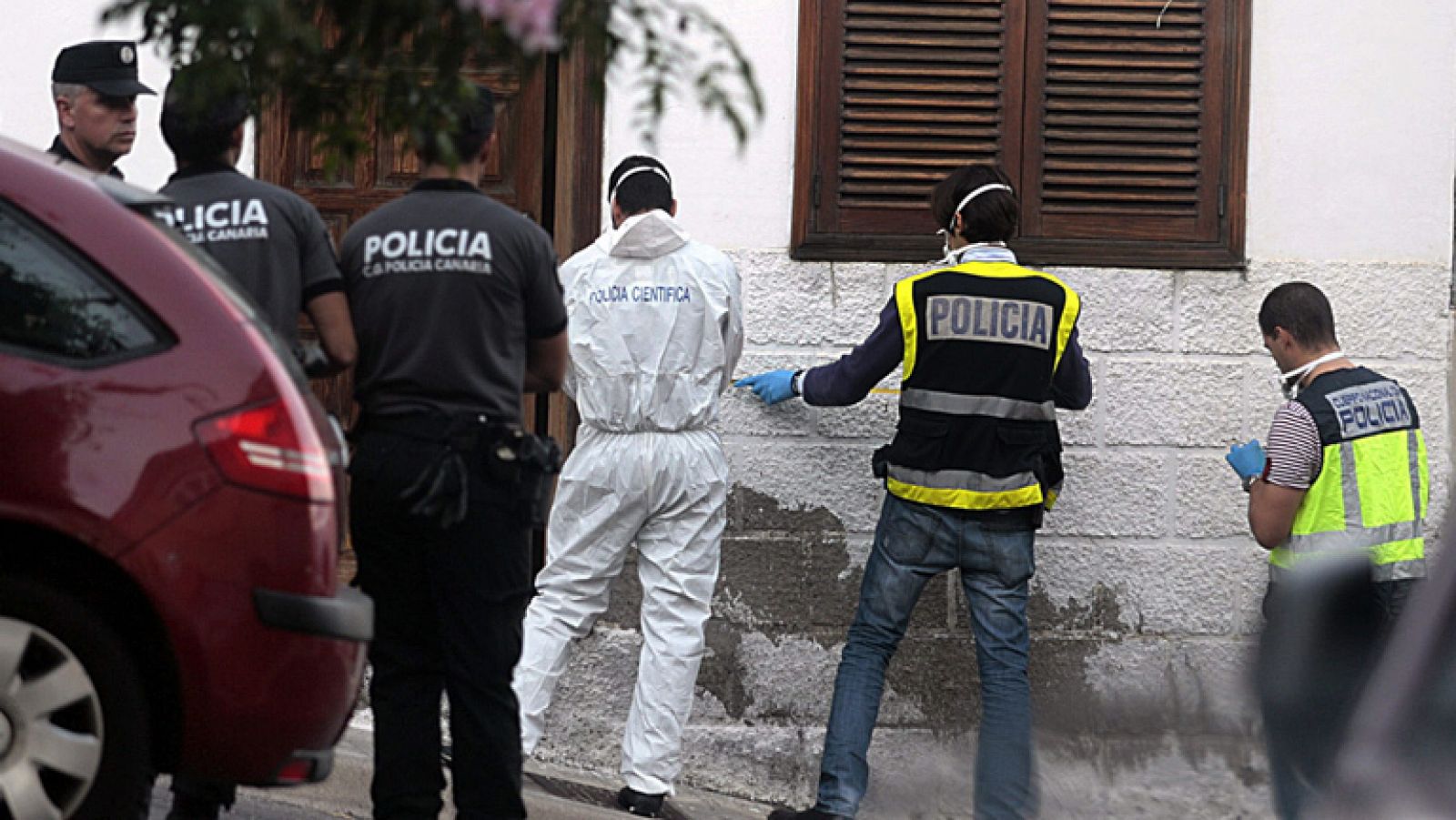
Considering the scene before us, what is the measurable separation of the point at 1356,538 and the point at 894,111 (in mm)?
2278

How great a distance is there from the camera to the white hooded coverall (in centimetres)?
586

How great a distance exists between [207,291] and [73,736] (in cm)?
82

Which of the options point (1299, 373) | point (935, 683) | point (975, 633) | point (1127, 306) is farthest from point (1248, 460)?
point (935, 683)

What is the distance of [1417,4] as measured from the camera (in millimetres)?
6750

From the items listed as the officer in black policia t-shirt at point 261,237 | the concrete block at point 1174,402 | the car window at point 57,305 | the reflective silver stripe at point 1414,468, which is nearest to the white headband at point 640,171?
the officer in black policia t-shirt at point 261,237

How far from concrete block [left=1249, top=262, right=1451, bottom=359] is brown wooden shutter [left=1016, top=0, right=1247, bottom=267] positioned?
10.0 inches

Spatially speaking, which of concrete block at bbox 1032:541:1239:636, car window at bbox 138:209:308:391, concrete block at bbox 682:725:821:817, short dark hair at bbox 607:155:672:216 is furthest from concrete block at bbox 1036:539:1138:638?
car window at bbox 138:209:308:391

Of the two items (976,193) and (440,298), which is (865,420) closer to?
(976,193)

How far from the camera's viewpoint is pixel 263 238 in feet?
14.3

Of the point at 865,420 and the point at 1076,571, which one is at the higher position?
the point at 865,420

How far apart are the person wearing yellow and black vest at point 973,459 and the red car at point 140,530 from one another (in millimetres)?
2349

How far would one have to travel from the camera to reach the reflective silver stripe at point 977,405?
5.60 meters

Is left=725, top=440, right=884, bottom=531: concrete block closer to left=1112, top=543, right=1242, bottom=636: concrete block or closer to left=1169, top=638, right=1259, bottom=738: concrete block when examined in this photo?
left=1112, top=543, right=1242, bottom=636: concrete block

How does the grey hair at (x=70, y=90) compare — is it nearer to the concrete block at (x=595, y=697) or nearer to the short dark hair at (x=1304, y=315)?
the concrete block at (x=595, y=697)
